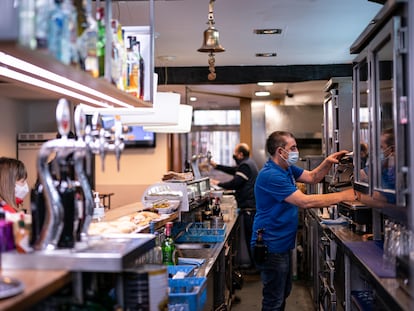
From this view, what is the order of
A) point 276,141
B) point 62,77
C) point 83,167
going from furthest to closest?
1. point 276,141
2. point 62,77
3. point 83,167

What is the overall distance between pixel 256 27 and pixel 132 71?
2.97m

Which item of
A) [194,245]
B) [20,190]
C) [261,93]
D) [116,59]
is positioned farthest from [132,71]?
[261,93]

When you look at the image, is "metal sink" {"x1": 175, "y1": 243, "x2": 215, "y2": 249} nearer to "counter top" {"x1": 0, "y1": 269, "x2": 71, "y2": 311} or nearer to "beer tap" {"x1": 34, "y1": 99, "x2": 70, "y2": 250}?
"beer tap" {"x1": 34, "y1": 99, "x2": 70, "y2": 250}

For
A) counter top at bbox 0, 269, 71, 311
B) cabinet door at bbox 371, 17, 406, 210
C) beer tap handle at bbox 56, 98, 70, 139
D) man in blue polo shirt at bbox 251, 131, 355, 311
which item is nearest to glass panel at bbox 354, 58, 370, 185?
cabinet door at bbox 371, 17, 406, 210

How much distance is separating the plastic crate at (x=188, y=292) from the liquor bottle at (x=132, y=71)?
41.7 inches

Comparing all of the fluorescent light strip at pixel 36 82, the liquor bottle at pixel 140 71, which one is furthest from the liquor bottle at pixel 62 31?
the liquor bottle at pixel 140 71

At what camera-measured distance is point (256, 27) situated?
19.9ft

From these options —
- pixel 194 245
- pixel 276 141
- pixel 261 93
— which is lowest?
pixel 194 245

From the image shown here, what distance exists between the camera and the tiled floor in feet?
22.7

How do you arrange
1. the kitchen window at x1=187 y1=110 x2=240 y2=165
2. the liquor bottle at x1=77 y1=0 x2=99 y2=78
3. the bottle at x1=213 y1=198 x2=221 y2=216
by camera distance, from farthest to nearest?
the kitchen window at x1=187 y1=110 x2=240 y2=165, the bottle at x1=213 y1=198 x2=221 y2=216, the liquor bottle at x1=77 y1=0 x2=99 y2=78

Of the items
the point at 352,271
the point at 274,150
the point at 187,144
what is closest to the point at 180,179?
the point at 274,150

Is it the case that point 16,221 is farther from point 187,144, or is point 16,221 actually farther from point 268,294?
point 187,144

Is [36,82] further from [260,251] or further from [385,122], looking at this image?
[260,251]

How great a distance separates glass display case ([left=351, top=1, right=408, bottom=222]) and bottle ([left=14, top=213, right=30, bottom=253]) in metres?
1.66
